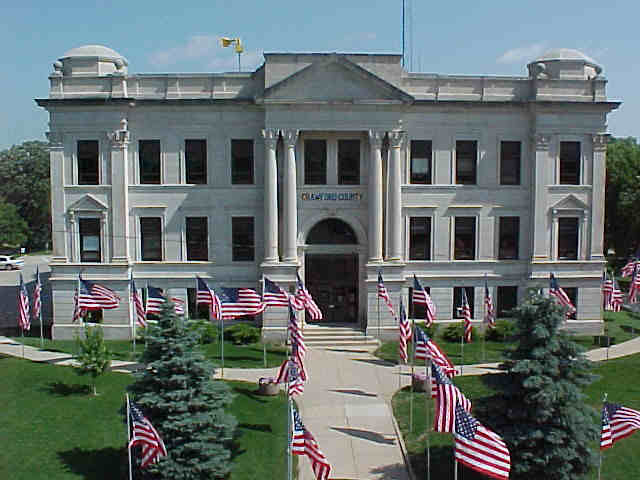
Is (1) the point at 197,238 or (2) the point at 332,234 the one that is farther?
→ (2) the point at 332,234

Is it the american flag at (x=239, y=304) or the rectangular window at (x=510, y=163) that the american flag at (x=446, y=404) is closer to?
the american flag at (x=239, y=304)

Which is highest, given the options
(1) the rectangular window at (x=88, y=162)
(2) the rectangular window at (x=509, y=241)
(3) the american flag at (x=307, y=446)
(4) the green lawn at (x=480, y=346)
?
(1) the rectangular window at (x=88, y=162)

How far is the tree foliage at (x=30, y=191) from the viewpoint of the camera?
8925 cm

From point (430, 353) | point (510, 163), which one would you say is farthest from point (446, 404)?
point (510, 163)

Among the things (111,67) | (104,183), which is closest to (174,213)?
(104,183)

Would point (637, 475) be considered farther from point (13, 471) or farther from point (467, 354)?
point (13, 471)

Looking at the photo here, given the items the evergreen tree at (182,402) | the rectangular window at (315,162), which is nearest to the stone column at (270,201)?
the rectangular window at (315,162)

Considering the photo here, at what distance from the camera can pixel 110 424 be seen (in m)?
21.0

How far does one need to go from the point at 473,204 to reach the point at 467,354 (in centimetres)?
880

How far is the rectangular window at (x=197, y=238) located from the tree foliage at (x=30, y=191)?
197 ft

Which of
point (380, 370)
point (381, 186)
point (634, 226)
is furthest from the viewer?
point (634, 226)

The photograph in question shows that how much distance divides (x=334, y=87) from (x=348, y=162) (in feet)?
13.7

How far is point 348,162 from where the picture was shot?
34.8 m

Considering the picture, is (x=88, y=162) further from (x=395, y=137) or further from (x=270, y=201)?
(x=395, y=137)
